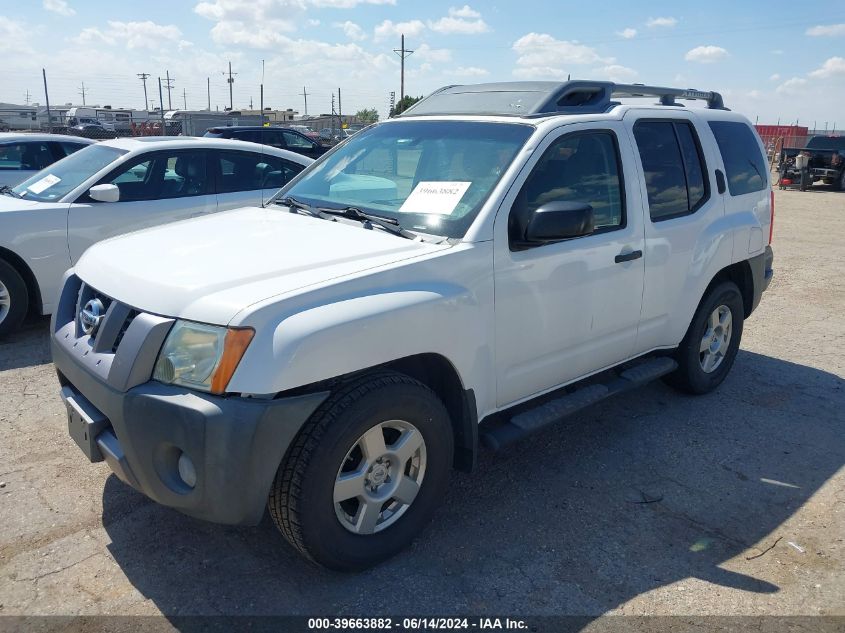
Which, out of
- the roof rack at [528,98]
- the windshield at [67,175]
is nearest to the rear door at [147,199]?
the windshield at [67,175]

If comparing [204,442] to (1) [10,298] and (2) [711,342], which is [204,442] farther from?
(1) [10,298]

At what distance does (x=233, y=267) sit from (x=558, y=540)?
75.9 inches

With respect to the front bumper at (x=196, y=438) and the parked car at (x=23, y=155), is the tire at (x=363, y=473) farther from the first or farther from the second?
the parked car at (x=23, y=155)

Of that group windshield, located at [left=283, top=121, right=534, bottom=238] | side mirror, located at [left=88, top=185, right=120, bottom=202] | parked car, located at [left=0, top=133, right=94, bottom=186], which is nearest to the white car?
side mirror, located at [left=88, top=185, right=120, bottom=202]

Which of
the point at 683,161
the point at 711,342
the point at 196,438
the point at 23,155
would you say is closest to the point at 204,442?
the point at 196,438

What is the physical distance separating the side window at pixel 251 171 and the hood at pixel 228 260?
348 cm

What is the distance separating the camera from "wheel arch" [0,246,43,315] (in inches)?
233

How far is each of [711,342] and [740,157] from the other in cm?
132

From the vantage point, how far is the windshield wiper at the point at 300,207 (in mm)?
3760

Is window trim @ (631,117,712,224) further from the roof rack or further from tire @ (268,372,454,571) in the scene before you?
tire @ (268,372,454,571)

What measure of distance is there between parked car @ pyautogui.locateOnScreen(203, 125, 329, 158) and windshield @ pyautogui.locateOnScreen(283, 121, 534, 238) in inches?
508

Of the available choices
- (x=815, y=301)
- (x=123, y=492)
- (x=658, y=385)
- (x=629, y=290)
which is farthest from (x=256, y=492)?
(x=815, y=301)

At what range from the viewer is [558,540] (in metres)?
3.35

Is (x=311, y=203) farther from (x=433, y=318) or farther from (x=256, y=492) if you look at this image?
(x=256, y=492)
